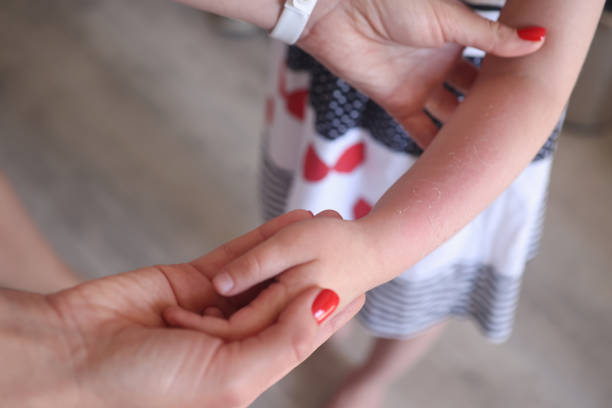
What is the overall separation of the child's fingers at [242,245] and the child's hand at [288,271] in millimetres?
32

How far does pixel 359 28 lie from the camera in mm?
572

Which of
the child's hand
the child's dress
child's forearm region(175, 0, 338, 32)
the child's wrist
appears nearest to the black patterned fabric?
the child's dress

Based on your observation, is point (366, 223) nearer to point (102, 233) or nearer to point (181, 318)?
point (181, 318)

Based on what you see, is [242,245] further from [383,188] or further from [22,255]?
[22,255]

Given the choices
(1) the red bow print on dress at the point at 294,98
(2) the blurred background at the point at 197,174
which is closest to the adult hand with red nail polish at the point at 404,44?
(1) the red bow print on dress at the point at 294,98

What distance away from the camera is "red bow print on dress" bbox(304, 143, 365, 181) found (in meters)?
0.69

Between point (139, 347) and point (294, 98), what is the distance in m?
0.42

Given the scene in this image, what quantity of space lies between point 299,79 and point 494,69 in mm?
248

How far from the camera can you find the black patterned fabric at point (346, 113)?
0.65 metres

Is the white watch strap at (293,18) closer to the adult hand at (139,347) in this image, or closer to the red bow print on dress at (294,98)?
the red bow print on dress at (294,98)

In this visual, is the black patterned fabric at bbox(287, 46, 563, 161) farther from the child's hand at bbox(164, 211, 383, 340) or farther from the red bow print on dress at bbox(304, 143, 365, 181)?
the child's hand at bbox(164, 211, 383, 340)

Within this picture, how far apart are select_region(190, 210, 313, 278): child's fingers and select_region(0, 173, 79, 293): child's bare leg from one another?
0.49 metres

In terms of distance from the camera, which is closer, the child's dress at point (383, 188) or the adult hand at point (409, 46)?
the adult hand at point (409, 46)

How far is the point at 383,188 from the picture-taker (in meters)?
0.71
